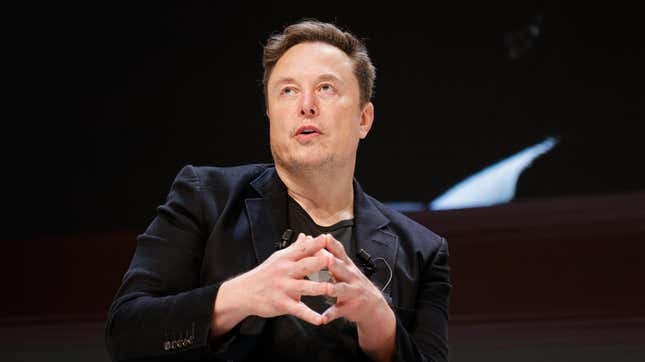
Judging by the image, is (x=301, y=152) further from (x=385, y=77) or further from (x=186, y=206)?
(x=385, y=77)

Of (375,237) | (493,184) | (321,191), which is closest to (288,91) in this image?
(321,191)

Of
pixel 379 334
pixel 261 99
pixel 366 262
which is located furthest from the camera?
pixel 261 99

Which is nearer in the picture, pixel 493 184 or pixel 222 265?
pixel 222 265

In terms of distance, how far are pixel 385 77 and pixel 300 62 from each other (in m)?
1.40

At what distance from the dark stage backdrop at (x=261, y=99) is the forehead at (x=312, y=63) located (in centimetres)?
123

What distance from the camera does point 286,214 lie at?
1363mm

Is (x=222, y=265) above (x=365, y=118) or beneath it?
beneath

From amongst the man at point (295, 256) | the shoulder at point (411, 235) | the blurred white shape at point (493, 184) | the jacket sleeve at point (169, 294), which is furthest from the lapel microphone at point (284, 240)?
the blurred white shape at point (493, 184)

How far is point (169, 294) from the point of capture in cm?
123

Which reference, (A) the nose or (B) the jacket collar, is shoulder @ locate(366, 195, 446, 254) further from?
(A) the nose

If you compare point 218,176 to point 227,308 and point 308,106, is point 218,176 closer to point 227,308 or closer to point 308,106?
point 308,106

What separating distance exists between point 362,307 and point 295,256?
0.43 feet

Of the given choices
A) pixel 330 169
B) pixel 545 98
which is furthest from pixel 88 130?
pixel 330 169

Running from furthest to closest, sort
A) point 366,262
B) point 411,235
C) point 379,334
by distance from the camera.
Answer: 1. point 411,235
2. point 366,262
3. point 379,334
